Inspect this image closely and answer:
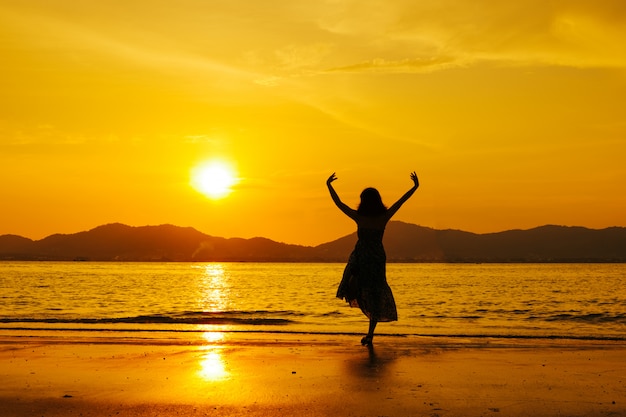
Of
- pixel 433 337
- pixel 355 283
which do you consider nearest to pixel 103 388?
pixel 355 283

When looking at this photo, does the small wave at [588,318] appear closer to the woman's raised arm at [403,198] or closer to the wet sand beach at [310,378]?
the wet sand beach at [310,378]

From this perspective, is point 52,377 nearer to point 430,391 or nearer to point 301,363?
point 301,363

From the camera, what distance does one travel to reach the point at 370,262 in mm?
12859

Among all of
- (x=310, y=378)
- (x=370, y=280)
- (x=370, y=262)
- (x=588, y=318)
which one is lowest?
(x=588, y=318)

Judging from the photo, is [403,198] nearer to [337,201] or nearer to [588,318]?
[337,201]

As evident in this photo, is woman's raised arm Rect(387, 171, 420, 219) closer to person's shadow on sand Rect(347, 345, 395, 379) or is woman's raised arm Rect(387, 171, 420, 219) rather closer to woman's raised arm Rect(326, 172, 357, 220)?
woman's raised arm Rect(326, 172, 357, 220)

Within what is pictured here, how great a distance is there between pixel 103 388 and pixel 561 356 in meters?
7.17

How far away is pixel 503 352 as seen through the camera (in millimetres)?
12289

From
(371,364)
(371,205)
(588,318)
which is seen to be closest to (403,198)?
(371,205)

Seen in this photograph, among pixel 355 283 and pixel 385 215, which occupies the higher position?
pixel 385 215

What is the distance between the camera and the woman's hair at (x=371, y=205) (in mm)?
12945

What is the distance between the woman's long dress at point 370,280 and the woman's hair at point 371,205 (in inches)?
12.4

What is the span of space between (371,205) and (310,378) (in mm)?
4474

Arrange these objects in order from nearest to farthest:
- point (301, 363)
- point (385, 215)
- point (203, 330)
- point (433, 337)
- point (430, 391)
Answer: point (430, 391) → point (301, 363) → point (385, 215) → point (433, 337) → point (203, 330)
